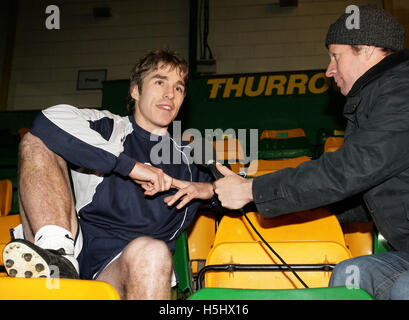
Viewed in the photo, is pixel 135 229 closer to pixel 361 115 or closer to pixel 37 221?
pixel 37 221

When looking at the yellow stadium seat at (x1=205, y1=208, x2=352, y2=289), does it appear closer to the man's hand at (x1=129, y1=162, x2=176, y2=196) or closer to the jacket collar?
the man's hand at (x1=129, y1=162, x2=176, y2=196)

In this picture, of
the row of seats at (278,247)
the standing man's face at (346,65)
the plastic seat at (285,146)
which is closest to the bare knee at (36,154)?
the row of seats at (278,247)

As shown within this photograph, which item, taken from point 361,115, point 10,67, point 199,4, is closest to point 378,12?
point 361,115

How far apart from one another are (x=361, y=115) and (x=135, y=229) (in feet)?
3.02

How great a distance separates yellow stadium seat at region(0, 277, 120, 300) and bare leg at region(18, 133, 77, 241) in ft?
1.22

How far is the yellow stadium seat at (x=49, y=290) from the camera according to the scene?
0.89m

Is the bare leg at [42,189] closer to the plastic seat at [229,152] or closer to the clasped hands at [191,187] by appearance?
the clasped hands at [191,187]

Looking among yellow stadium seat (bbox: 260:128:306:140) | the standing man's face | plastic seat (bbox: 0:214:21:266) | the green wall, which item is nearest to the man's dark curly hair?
the standing man's face

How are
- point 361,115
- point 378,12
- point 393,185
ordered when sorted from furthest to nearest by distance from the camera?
point 378,12, point 361,115, point 393,185

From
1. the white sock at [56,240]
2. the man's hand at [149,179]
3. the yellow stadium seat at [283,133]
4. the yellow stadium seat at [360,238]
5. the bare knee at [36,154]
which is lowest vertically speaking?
the yellow stadium seat at [360,238]

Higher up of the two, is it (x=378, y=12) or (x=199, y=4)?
(x=199, y=4)

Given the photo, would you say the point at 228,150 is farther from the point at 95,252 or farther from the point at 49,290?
the point at 49,290

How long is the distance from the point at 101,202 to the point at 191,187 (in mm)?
354

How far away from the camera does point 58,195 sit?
4.49 ft
